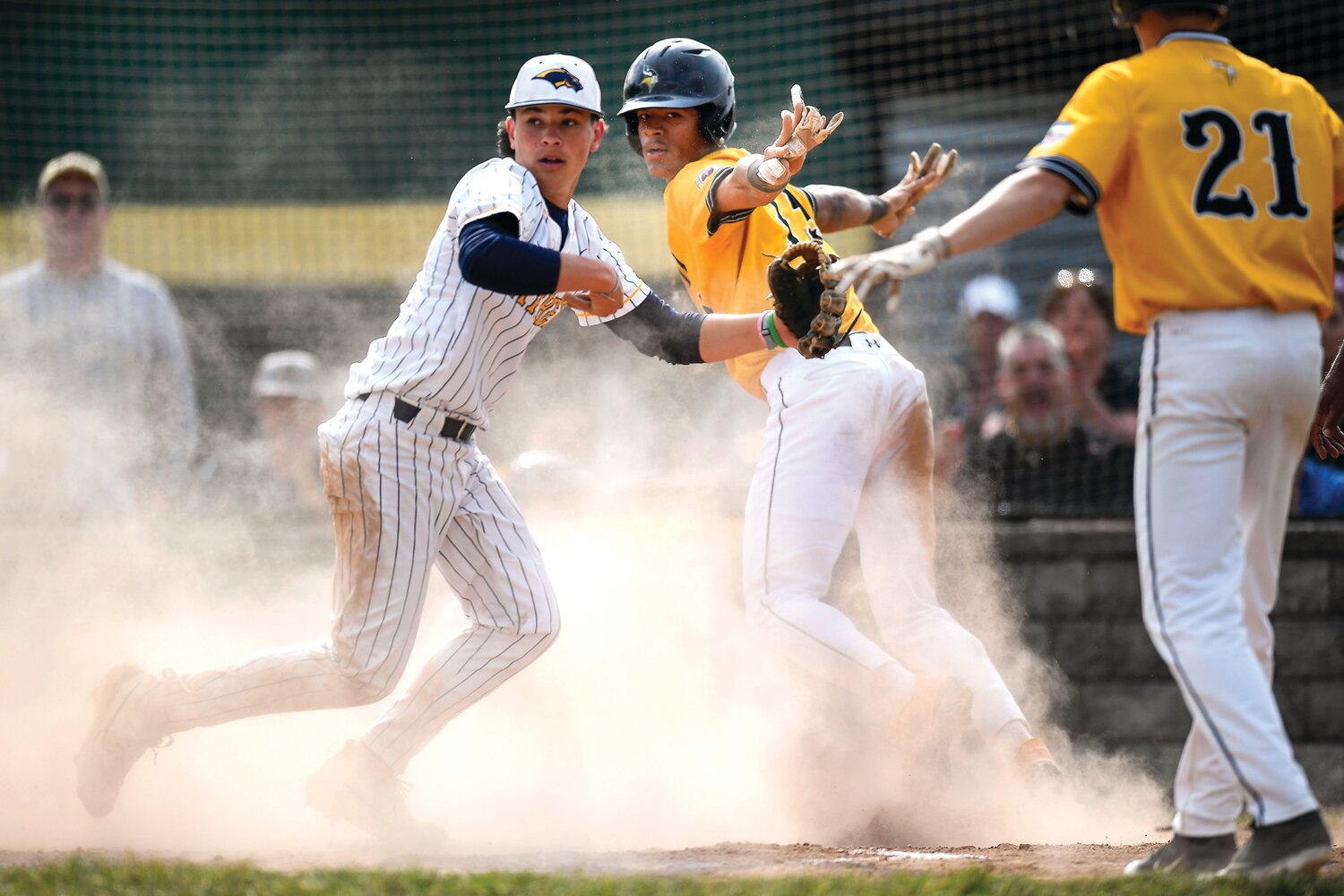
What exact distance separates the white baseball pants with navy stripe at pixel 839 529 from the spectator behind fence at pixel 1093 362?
10.1ft

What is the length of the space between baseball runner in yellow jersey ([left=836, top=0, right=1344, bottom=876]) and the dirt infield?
38 centimetres

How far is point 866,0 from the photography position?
359 inches

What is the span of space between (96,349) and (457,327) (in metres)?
4.09

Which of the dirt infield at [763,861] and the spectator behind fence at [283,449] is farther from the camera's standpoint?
the spectator behind fence at [283,449]

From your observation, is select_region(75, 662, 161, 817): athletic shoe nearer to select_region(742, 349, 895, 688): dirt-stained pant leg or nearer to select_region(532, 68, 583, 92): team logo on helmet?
select_region(742, 349, 895, 688): dirt-stained pant leg

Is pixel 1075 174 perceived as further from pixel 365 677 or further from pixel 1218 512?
pixel 365 677

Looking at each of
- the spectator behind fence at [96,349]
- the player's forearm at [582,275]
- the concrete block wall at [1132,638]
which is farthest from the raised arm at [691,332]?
the spectator behind fence at [96,349]


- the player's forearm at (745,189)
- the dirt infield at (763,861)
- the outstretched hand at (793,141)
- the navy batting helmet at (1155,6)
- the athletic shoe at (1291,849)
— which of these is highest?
the navy batting helmet at (1155,6)

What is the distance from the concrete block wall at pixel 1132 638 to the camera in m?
6.79

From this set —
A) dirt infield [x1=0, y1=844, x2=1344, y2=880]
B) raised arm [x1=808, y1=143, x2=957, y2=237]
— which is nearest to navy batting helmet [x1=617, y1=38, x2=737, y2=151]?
raised arm [x1=808, y1=143, x2=957, y2=237]

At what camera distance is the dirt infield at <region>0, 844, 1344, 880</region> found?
389 cm

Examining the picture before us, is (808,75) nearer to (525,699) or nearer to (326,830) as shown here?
(525,699)

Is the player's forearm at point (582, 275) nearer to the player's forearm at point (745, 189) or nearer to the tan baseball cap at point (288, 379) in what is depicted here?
the player's forearm at point (745, 189)

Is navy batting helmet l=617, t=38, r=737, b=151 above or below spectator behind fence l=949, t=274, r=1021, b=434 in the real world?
above
